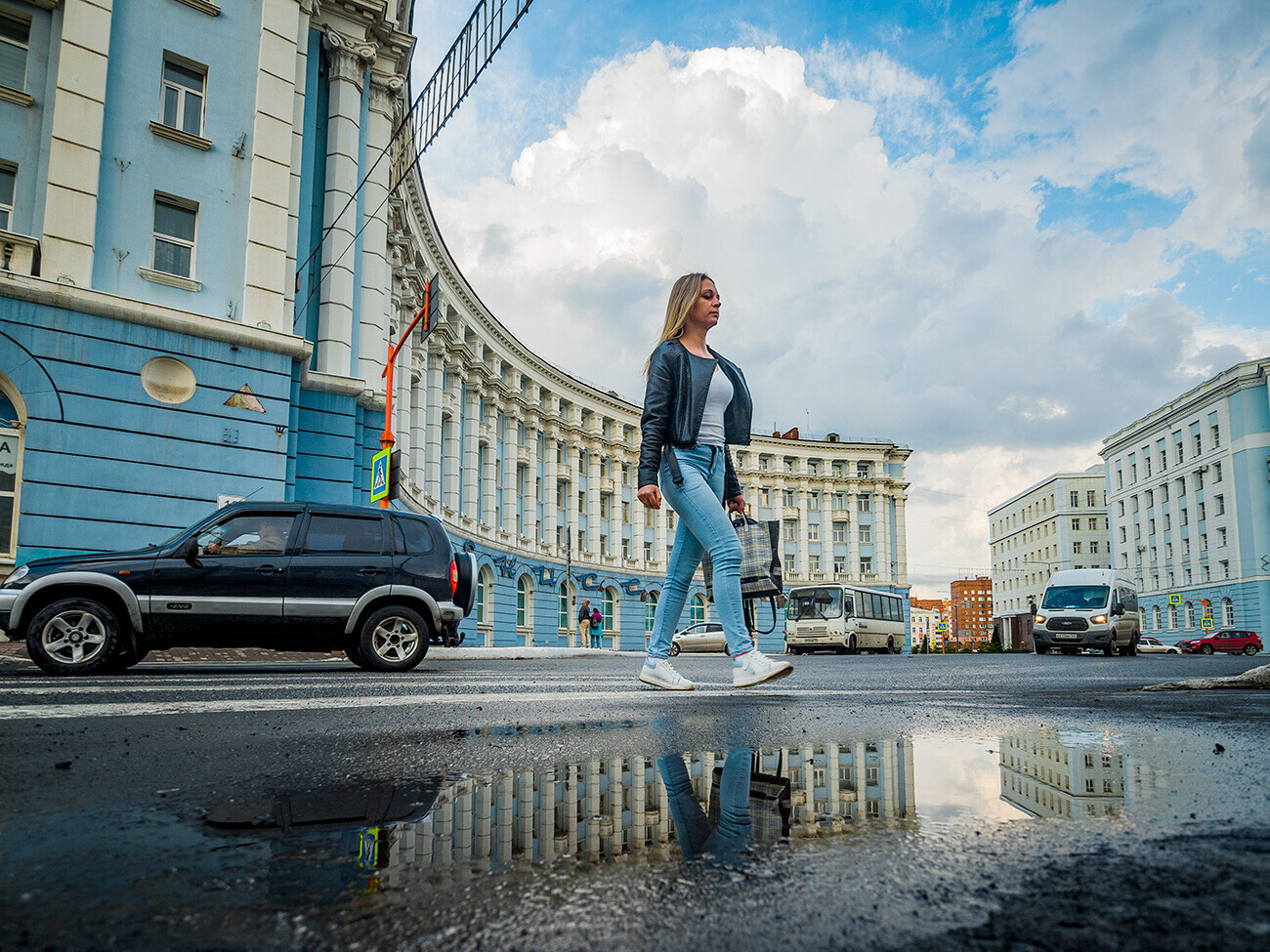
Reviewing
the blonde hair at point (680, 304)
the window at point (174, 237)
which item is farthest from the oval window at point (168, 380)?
the blonde hair at point (680, 304)

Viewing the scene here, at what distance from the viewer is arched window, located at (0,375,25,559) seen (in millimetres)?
13172

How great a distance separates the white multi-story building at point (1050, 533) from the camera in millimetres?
94500

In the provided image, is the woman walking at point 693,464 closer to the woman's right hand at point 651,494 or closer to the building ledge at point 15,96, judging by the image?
the woman's right hand at point 651,494

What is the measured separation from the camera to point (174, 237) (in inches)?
608

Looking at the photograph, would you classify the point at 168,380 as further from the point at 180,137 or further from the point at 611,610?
the point at 611,610

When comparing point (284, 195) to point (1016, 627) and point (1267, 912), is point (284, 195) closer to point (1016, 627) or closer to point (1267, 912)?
point (1267, 912)

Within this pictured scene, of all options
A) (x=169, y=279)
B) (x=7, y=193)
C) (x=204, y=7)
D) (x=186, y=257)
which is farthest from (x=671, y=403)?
(x=204, y=7)

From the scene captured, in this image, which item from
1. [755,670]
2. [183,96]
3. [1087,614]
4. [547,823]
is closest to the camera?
[547,823]

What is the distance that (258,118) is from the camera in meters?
16.6

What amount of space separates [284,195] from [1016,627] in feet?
340

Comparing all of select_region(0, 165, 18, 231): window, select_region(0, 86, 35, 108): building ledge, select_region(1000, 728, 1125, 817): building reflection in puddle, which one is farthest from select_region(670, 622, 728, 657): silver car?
select_region(1000, 728, 1125, 817): building reflection in puddle

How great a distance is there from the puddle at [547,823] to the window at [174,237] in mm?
15851

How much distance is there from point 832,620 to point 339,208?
23.6 meters

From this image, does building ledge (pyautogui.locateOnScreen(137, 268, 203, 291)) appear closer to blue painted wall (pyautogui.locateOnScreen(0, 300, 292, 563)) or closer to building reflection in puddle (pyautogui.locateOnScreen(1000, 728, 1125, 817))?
blue painted wall (pyautogui.locateOnScreen(0, 300, 292, 563))
